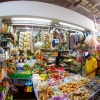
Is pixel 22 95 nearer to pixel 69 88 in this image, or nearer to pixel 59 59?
pixel 59 59

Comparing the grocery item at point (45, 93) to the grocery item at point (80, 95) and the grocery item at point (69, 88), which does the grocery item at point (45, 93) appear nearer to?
the grocery item at point (69, 88)

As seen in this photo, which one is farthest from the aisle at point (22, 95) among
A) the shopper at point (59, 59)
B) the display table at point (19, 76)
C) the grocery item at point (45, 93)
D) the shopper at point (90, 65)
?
the shopper at point (90, 65)


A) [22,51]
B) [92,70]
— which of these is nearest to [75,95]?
[92,70]

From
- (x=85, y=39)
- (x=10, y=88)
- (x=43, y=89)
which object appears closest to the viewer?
(x=43, y=89)

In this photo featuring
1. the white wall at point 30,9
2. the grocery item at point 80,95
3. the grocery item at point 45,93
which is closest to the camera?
the grocery item at point 80,95

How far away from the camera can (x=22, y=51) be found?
5.51 metres

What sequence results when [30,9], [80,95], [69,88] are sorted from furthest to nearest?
[30,9]
[69,88]
[80,95]

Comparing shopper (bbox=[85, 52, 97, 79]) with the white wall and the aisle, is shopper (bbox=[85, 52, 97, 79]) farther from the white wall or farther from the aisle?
the aisle

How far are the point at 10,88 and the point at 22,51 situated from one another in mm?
1658

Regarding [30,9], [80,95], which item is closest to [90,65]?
[80,95]

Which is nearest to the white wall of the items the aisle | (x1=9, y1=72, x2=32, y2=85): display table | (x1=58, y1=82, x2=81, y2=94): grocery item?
(x1=9, y1=72, x2=32, y2=85): display table

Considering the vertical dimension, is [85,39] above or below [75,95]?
above

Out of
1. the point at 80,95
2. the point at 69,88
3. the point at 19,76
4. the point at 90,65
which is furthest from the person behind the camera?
the point at 90,65

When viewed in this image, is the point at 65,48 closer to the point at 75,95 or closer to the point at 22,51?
the point at 22,51
